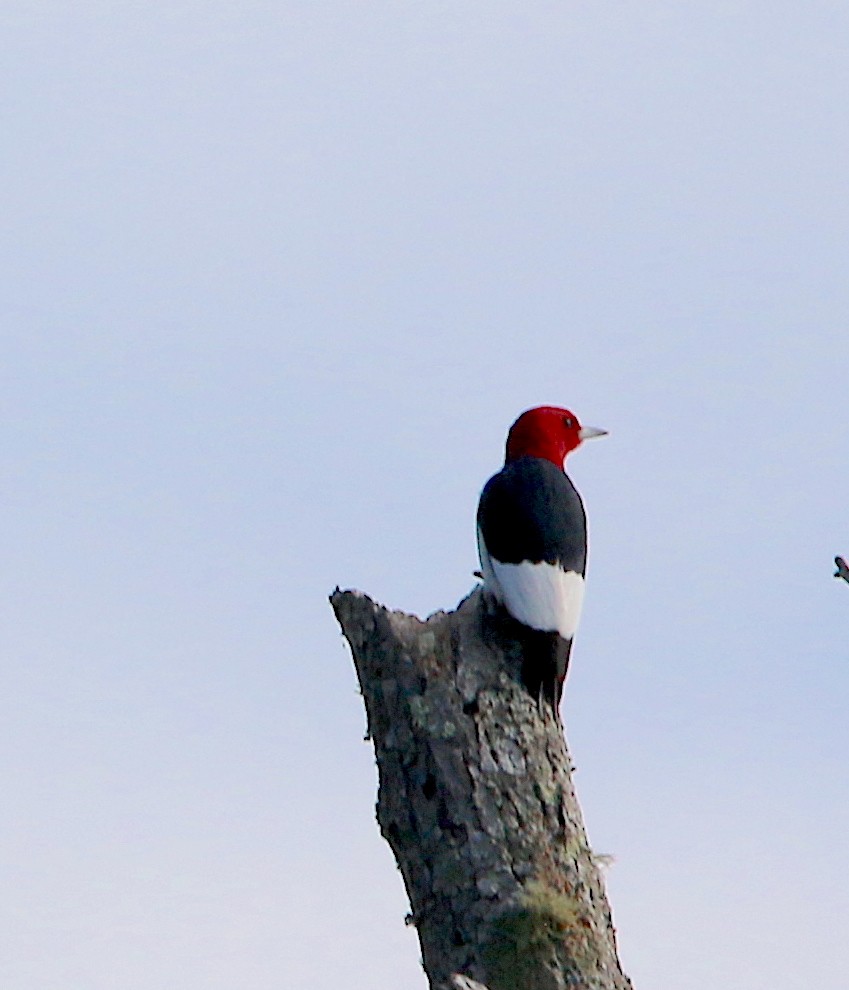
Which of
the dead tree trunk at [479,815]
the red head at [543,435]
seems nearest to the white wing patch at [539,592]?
the dead tree trunk at [479,815]

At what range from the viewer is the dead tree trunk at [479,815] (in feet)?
15.8

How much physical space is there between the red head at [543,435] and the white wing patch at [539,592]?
2.53 feet

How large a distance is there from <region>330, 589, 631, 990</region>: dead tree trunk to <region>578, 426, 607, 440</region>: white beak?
1.68m

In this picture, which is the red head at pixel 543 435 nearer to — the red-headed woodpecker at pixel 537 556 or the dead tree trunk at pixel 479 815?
the red-headed woodpecker at pixel 537 556

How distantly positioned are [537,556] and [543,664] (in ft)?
1.55

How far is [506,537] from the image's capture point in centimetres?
581

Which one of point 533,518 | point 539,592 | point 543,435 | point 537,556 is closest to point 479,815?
point 539,592

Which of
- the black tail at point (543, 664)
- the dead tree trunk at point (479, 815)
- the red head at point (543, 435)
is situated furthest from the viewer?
the red head at point (543, 435)

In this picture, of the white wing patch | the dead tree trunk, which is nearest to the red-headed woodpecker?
the white wing patch

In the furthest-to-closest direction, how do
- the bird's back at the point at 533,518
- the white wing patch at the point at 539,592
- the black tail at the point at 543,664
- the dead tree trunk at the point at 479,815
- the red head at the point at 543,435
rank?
1. the red head at the point at 543,435
2. the bird's back at the point at 533,518
3. the white wing patch at the point at 539,592
4. the black tail at the point at 543,664
5. the dead tree trunk at the point at 479,815

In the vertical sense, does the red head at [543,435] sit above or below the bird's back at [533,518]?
above

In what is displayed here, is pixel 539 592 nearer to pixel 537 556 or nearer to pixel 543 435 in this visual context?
pixel 537 556

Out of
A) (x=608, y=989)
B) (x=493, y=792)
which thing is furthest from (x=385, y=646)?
(x=608, y=989)

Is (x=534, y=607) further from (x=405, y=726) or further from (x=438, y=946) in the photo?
(x=438, y=946)
